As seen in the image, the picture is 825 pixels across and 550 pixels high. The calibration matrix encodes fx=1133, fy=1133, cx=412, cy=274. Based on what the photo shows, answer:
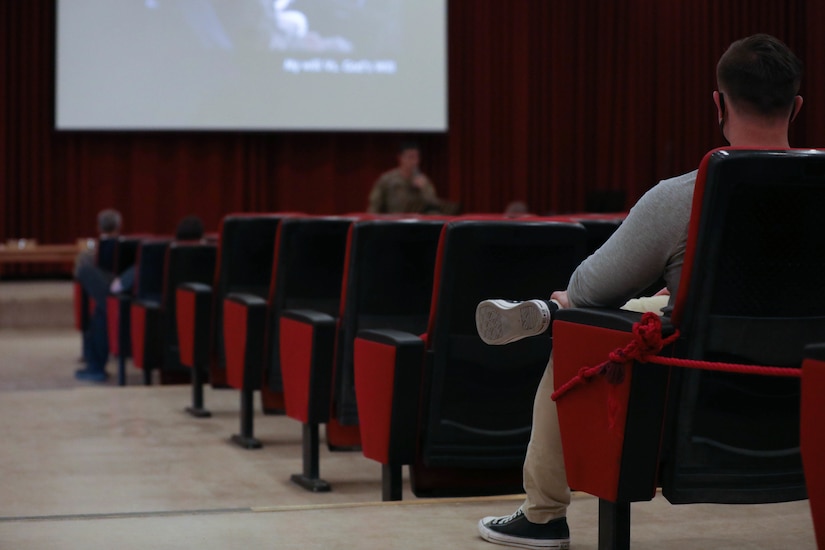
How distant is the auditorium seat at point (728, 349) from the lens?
1.82 metres

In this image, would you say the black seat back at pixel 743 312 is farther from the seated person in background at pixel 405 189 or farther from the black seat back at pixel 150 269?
the seated person in background at pixel 405 189

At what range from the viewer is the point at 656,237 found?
6.40 feet

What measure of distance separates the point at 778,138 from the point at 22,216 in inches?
372

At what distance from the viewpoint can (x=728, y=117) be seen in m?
1.96

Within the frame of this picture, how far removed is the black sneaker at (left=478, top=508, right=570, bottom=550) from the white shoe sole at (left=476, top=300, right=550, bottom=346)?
1.35 feet

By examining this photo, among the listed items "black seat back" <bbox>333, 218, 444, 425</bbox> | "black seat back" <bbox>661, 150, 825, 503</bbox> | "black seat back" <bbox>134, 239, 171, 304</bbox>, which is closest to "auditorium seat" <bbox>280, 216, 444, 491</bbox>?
"black seat back" <bbox>333, 218, 444, 425</bbox>

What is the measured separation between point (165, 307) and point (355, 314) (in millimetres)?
2333

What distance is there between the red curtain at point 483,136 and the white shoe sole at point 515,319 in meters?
8.58

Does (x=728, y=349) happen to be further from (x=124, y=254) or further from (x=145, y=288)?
(x=124, y=254)

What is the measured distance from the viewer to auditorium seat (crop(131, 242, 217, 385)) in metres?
5.23

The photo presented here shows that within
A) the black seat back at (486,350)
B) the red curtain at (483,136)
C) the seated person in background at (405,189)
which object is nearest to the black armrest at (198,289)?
the black seat back at (486,350)

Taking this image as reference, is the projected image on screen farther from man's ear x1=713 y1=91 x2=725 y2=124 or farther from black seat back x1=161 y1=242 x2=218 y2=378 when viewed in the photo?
man's ear x1=713 y1=91 x2=725 y2=124

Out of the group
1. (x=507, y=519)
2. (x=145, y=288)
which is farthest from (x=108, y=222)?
(x=507, y=519)

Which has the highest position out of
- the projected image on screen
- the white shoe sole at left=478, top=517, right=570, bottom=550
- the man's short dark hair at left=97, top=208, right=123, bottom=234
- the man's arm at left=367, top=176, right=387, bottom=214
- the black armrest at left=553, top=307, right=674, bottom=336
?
the projected image on screen
